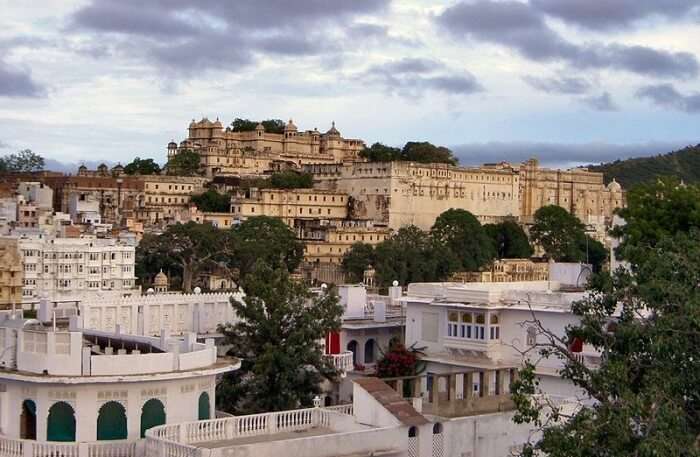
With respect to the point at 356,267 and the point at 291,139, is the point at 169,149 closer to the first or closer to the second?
the point at 291,139

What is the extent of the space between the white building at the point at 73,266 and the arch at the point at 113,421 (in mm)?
53559

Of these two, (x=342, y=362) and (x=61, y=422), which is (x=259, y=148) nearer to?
(x=342, y=362)

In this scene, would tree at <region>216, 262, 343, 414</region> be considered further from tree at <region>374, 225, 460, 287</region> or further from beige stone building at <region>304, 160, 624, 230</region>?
beige stone building at <region>304, 160, 624, 230</region>

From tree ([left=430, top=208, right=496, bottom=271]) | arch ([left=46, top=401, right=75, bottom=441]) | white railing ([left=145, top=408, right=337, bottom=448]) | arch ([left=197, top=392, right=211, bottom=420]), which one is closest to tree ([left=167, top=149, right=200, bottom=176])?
tree ([left=430, top=208, right=496, bottom=271])

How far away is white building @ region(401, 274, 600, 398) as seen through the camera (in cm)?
2558

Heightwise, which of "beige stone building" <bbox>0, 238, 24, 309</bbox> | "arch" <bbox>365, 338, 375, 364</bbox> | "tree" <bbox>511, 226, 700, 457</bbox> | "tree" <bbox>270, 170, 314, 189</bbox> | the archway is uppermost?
"tree" <bbox>270, 170, 314, 189</bbox>

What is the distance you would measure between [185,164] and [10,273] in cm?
4922

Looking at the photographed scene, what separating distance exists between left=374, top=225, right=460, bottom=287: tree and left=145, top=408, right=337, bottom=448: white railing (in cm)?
5880

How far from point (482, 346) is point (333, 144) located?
339 ft

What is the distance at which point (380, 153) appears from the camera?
4823 inches

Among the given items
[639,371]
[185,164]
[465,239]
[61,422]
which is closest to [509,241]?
[465,239]

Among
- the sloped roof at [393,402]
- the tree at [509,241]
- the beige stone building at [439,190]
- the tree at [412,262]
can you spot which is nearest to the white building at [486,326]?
the sloped roof at [393,402]

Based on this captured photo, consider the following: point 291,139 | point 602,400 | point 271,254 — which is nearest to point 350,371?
point 602,400

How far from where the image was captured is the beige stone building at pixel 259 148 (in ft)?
392
